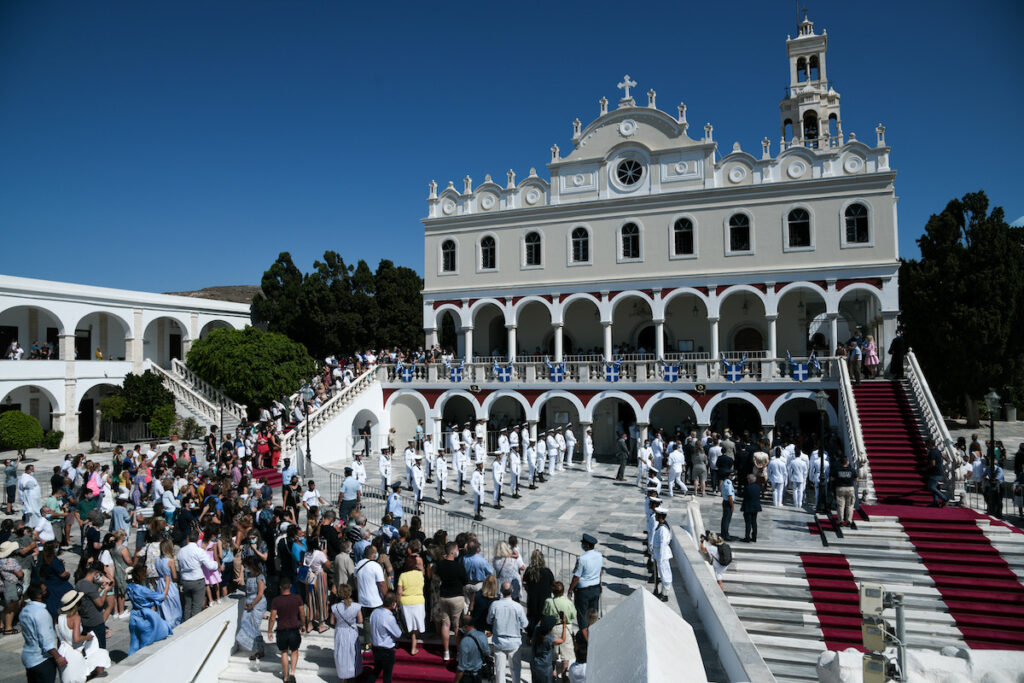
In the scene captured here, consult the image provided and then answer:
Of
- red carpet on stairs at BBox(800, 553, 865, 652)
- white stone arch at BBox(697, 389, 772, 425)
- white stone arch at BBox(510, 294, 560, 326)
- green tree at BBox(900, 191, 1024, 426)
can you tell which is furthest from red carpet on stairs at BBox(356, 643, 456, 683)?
green tree at BBox(900, 191, 1024, 426)

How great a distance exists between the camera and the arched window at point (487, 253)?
29.2m

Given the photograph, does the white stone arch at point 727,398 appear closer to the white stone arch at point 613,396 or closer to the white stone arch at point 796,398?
the white stone arch at point 796,398

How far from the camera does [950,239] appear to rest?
91.9ft

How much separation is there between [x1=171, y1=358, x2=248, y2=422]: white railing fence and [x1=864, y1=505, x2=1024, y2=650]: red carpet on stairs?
988 inches

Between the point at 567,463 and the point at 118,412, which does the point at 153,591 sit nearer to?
the point at 567,463

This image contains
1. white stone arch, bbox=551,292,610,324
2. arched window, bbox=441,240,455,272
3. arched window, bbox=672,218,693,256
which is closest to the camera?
arched window, bbox=672,218,693,256

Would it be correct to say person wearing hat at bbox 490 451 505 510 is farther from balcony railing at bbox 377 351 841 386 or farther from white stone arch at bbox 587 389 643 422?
balcony railing at bbox 377 351 841 386

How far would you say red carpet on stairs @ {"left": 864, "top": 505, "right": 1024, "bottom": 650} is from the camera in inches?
420

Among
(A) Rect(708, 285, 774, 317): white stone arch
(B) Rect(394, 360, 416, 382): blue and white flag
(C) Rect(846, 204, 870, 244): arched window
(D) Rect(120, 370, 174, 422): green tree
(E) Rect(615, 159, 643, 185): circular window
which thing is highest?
(E) Rect(615, 159, 643, 185): circular window

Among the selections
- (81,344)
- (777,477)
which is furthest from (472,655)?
(81,344)

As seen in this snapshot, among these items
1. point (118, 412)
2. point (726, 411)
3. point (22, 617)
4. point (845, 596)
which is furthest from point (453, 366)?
point (22, 617)

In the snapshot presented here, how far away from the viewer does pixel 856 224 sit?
23875 millimetres

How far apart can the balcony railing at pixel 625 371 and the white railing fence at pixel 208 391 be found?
6545 mm

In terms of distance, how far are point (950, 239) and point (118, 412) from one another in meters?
38.5
